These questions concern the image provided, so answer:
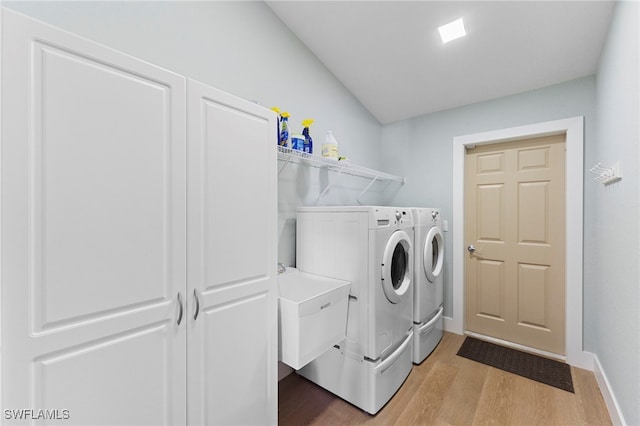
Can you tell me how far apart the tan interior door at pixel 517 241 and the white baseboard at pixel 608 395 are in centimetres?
35

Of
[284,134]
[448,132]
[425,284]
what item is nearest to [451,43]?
[448,132]

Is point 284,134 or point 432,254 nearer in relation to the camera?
point 284,134

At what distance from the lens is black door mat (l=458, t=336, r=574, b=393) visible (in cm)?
205

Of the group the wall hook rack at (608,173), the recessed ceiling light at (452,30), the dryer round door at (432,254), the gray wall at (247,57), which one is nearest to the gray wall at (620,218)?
the wall hook rack at (608,173)

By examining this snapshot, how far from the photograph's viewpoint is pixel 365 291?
1674 millimetres

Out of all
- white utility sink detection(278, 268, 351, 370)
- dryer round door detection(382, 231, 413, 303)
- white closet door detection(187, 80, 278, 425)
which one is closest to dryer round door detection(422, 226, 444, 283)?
dryer round door detection(382, 231, 413, 303)

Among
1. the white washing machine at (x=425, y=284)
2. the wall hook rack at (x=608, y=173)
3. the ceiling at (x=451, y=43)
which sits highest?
the ceiling at (x=451, y=43)

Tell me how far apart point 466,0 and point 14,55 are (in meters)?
2.23

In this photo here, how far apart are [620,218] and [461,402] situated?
1514 millimetres

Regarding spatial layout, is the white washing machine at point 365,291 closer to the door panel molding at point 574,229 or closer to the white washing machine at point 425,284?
the white washing machine at point 425,284

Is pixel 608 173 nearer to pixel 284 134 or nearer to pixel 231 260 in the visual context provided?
pixel 284 134

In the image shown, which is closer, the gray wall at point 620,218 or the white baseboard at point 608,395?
the gray wall at point 620,218

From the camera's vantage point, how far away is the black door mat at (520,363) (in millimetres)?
2049

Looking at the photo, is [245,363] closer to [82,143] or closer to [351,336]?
[351,336]
